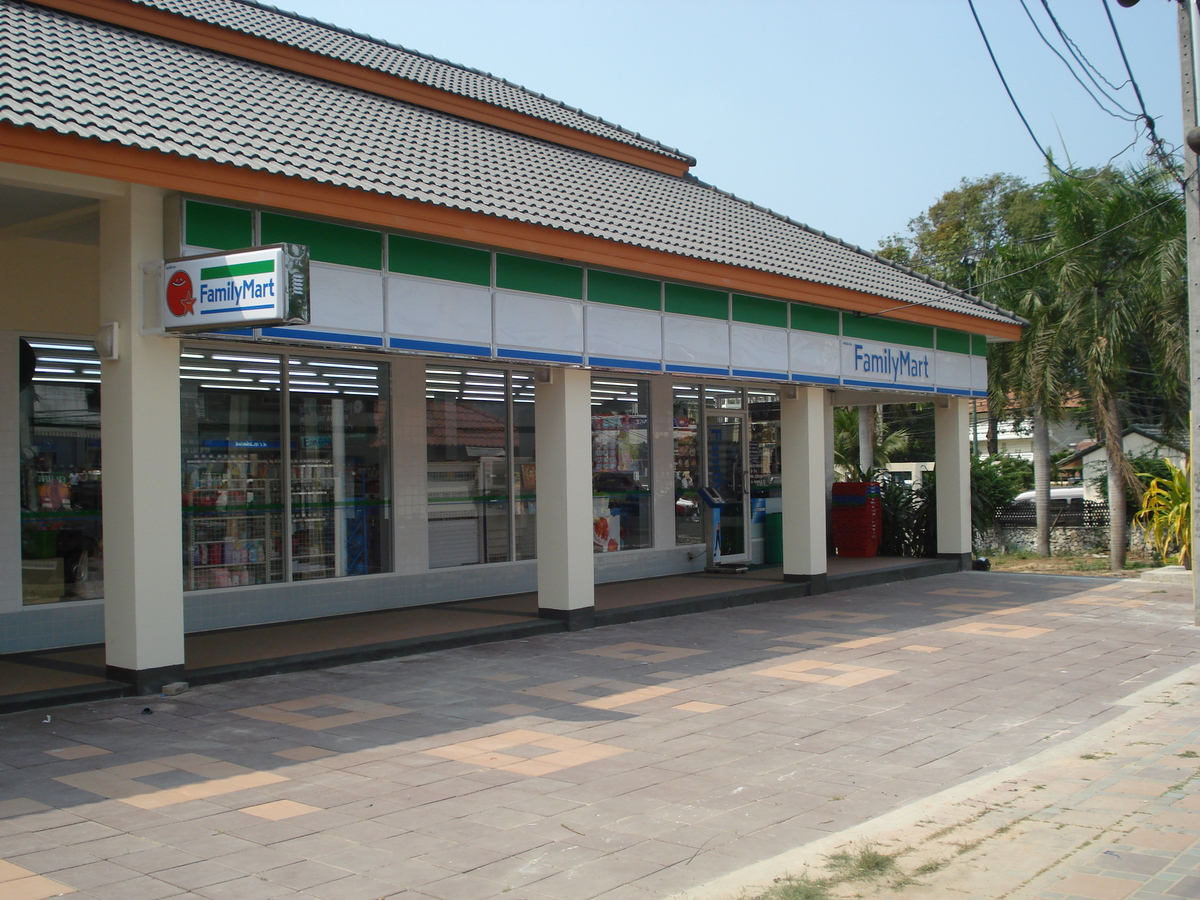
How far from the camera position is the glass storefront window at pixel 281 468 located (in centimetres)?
1119

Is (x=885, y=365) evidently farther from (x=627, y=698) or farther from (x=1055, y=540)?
(x=1055, y=540)

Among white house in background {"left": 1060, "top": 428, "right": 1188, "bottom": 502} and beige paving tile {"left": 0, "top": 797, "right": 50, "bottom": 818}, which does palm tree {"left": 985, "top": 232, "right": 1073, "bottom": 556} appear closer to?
white house in background {"left": 1060, "top": 428, "right": 1188, "bottom": 502}

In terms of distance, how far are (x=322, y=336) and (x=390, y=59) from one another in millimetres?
8841

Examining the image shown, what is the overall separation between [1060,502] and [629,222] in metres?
18.0

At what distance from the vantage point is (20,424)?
10.1 metres

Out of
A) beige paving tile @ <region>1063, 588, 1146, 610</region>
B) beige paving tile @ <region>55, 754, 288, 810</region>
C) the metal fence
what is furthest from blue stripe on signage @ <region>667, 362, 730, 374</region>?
the metal fence

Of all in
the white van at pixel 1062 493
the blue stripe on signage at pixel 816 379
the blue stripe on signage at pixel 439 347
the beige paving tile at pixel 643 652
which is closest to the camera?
the blue stripe on signage at pixel 439 347

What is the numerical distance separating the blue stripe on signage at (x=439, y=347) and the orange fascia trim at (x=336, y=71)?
18.9 feet

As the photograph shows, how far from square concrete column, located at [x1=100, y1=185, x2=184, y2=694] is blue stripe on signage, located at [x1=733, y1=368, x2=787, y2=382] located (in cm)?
706

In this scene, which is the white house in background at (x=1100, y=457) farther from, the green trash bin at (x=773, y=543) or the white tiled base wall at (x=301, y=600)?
the white tiled base wall at (x=301, y=600)

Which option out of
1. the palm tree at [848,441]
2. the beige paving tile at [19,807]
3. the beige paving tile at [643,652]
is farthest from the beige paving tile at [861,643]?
the palm tree at [848,441]

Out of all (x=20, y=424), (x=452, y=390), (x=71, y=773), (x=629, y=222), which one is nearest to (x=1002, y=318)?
(x=629, y=222)

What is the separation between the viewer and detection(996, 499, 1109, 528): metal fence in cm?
2405

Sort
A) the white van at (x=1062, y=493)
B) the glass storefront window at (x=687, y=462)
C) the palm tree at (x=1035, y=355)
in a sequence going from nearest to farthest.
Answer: the glass storefront window at (x=687, y=462) < the palm tree at (x=1035, y=355) < the white van at (x=1062, y=493)
